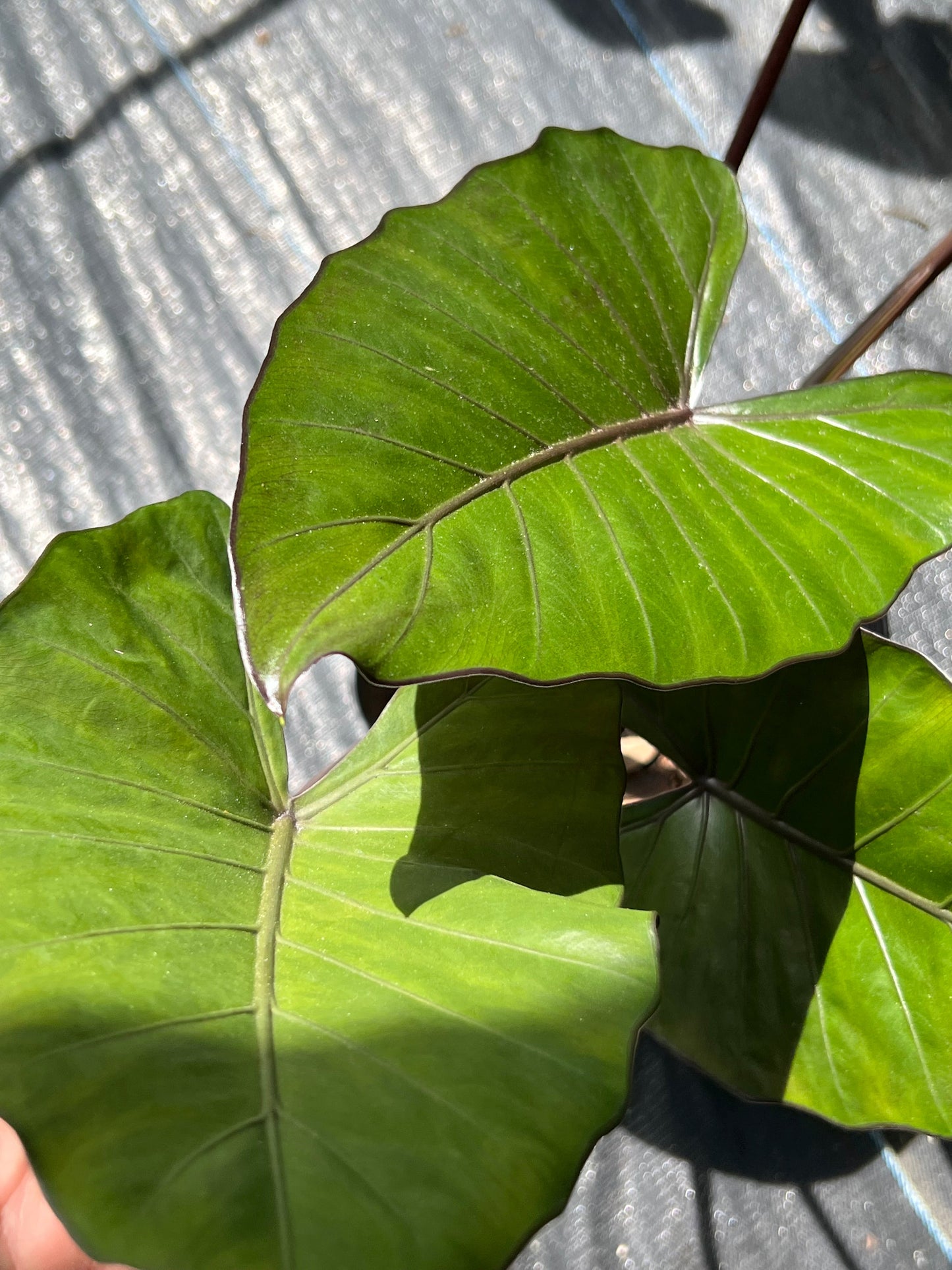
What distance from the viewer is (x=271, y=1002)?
1.96ft

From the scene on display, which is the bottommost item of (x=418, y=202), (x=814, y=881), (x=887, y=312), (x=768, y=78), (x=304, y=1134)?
(x=814, y=881)

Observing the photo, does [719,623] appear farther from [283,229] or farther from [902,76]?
[902,76]

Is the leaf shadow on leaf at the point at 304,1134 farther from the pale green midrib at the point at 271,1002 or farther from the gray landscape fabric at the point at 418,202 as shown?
the gray landscape fabric at the point at 418,202

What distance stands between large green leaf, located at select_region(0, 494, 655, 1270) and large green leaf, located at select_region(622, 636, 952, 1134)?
202 millimetres

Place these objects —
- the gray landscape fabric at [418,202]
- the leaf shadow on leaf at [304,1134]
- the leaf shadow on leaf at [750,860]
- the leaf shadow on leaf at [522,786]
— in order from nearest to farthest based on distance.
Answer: the leaf shadow on leaf at [304,1134], the leaf shadow on leaf at [522,786], the leaf shadow on leaf at [750,860], the gray landscape fabric at [418,202]

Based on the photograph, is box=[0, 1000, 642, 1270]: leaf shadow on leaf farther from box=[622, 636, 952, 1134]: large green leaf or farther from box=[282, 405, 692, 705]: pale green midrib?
box=[622, 636, 952, 1134]: large green leaf

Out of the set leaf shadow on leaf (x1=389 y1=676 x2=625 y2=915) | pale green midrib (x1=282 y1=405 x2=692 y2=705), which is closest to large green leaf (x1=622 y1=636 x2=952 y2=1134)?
leaf shadow on leaf (x1=389 y1=676 x2=625 y2=915)

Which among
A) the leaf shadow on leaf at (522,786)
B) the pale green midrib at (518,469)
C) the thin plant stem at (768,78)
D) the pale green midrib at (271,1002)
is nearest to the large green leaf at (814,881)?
the leaf shadow on leaf at (522,786)

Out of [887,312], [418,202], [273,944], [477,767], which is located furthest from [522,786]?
[418,202]

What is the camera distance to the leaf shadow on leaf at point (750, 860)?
88cm

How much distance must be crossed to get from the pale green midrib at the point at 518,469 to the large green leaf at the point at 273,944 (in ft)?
0.68

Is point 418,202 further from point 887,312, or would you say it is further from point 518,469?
point 518,469

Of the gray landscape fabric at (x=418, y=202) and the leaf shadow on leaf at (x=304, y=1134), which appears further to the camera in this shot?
the gray landscape fabric at (x=418, y=202)

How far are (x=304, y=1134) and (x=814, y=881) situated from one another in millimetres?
578
